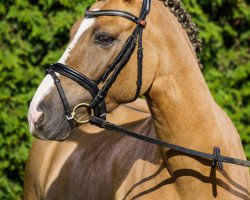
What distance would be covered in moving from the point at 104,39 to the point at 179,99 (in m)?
0.49

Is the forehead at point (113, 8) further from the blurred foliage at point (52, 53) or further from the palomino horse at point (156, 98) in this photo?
the blurred foliage at point (52, 53)

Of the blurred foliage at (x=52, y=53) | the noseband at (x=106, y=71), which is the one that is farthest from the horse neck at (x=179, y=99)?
the blurred foliage at (x=52, y=53)

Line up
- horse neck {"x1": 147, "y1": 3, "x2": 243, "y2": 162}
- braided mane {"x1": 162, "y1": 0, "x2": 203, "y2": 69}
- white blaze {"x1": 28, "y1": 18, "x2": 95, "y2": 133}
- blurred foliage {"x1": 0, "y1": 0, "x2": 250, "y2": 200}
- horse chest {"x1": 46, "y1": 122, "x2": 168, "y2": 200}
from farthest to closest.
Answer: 1. blurred foliage {"x1": 0, "y1": 0, "x2": 250, "y2": 200}
2. horse chest {"x1": 46, "y1": 122, "x2": 168, "y2": 200}
3. braided mane {"x1": 162, "y1": 0, "x2": 203, "y2": 69}
4. horse neck {"x1": 147, "y1": 3, "x2": 243, "y2": 162}
5. white blaze {"x1": 28, "y1": 18, "x2": 95, "y2": 133}

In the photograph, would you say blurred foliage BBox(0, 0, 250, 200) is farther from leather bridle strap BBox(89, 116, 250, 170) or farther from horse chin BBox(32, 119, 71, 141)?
horse chin BBox(32, 119, 71, 141)

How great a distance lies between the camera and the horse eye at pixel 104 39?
3.34 m

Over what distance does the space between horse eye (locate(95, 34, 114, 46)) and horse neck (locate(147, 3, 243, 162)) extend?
25 cm

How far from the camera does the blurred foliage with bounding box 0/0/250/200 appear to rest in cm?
621

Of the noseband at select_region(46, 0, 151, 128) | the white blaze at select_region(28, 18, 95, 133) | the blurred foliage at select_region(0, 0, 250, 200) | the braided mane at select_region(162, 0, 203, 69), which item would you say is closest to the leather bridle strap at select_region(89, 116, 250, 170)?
the noseband at select_region(46, 0, 151, 128)

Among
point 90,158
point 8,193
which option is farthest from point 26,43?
point 90,158

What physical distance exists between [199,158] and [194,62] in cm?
50

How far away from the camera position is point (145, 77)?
3396 mm

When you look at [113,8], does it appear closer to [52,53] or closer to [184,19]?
[184,19]

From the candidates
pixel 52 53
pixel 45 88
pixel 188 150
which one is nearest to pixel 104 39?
pixel 45 88

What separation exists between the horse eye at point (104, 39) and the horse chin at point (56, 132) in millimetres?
436
